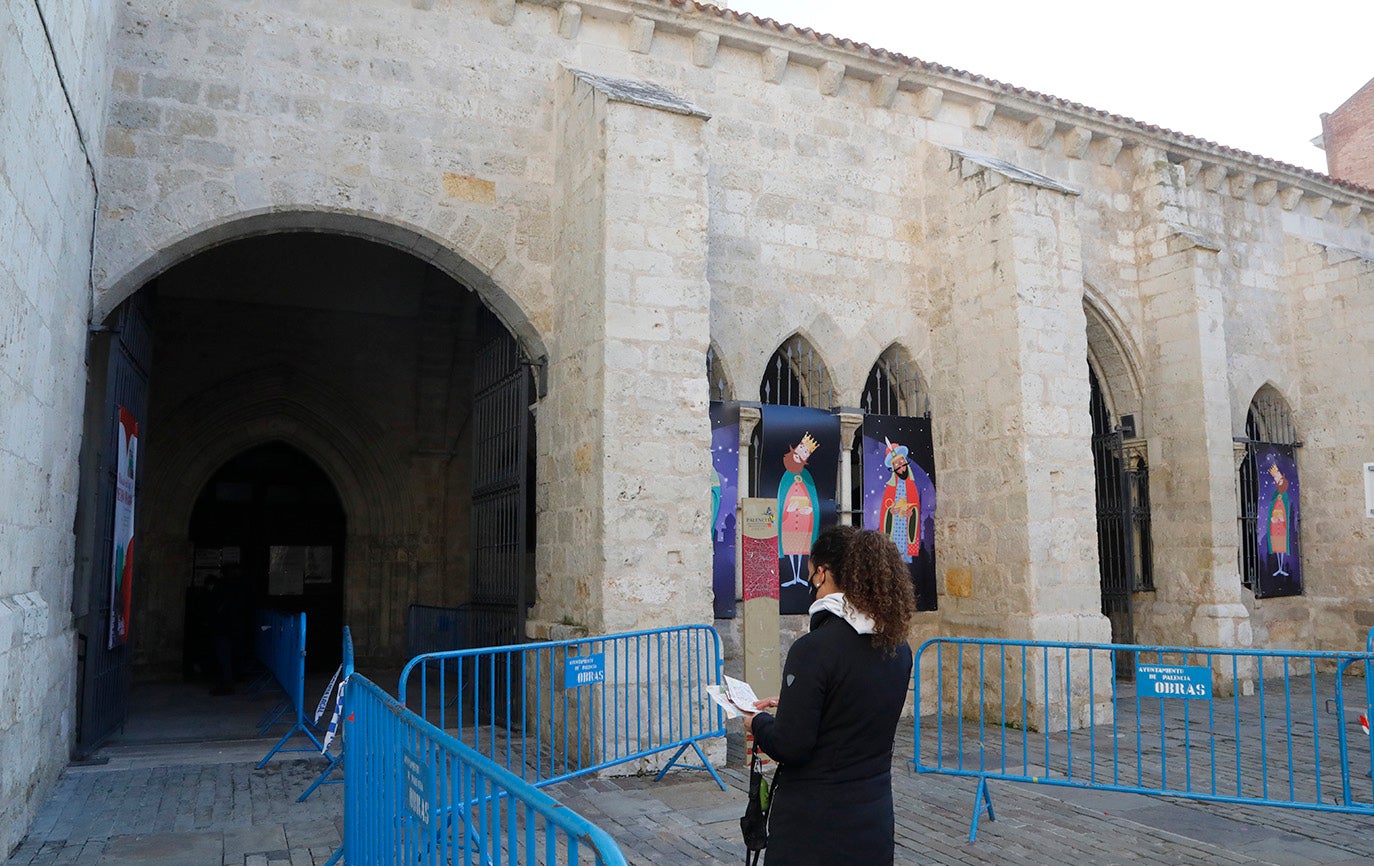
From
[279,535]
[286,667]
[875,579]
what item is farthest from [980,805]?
[279,535]

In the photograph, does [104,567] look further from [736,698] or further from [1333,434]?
[1333,434]

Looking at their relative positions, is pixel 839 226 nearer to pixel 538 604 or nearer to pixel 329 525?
pixel 538 604

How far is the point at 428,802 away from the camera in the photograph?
2.86m

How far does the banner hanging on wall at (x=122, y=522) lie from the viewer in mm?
7426

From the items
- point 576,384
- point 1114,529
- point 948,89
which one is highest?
point 948,89

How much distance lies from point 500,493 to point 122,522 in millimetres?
2980

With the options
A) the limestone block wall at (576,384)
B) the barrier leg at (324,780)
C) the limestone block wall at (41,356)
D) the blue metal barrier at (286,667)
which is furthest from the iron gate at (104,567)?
the limestone block wall at (576,384)

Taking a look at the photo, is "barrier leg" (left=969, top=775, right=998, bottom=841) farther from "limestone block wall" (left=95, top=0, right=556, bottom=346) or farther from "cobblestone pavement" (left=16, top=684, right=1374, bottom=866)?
"limestone block wall" (left=95, top=0, right=556, bottom=346)

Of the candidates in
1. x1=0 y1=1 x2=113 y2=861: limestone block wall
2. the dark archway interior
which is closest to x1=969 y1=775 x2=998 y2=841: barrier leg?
x1=0 y1=1 x2=113 y2=861: limestone block wall

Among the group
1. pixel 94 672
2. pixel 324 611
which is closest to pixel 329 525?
pixel 324 611

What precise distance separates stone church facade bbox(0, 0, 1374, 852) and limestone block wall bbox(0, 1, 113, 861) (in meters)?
0.04

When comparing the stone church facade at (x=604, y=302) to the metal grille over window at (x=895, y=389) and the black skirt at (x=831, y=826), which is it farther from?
the black skirt at (x=831, y=826)

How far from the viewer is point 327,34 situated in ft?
24.7

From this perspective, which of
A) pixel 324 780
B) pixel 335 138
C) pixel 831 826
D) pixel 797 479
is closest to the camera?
pixel 831 826
